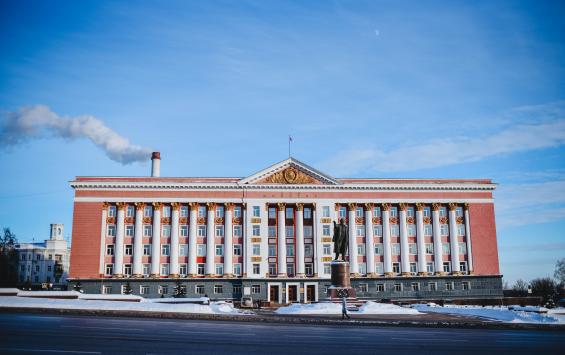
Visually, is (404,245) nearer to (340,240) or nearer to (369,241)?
(369,241)

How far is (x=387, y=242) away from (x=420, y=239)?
4565mm

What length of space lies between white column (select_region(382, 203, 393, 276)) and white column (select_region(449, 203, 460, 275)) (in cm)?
845

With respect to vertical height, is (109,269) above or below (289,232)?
below

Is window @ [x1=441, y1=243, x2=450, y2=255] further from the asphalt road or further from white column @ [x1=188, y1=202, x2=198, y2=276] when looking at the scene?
the asphalt road

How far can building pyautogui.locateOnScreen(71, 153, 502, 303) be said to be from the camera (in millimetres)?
64375

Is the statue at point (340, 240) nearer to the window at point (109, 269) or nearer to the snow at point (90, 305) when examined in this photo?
the snow at point (90, 305)

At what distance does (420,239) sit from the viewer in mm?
67500

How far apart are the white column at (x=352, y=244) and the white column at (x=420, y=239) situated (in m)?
8.49

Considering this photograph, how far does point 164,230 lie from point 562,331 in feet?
166

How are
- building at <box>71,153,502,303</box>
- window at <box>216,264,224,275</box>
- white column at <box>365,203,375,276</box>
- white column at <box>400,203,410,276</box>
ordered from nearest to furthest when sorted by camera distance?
building at <box>71,153,502,303</box>, window at <box>216,264,224,275</box>, white column at <box>365,203,375,276</box>, white column at <box>400,203,410,276</box>

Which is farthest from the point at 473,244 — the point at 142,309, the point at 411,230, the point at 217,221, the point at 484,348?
the point at 484,348

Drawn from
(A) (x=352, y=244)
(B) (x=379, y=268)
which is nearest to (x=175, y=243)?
(A) (x=352, y=244)

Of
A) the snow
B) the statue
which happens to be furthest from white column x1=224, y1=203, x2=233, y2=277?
the snow

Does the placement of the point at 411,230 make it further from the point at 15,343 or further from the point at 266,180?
the point at 15,343
